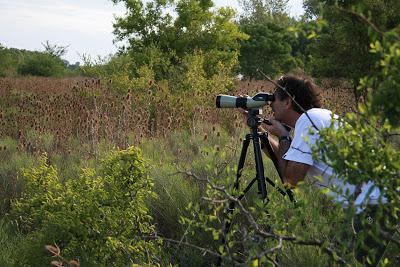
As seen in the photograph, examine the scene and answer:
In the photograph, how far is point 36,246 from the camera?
3289 millimetres

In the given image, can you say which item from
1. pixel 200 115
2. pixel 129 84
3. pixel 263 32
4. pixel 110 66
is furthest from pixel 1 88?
pixel 263 32

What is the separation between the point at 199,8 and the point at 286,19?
104ft

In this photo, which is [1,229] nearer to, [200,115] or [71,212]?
[71,212]

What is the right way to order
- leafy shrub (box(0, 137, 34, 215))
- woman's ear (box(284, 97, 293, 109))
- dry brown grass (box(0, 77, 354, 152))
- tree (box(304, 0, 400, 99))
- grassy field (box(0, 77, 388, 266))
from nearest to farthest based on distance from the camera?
grassy field (box(0, 77, 388, 266)) → woman's ear (box(284, 97, 293, 109)) → leafy shrub (box(0, 137, 34, 215)) → dry brown grass (box(0, 77, 354, 152)) → tree (box(304, 0, 400, 99))

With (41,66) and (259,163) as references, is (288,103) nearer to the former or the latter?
(259,163)

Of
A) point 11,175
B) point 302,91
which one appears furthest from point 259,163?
point 11,175

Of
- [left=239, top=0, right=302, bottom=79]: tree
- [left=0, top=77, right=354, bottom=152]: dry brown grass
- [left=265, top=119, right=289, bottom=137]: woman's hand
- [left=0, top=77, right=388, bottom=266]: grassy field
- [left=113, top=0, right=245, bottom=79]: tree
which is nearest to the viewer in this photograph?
[left=0, top=77, right=388, bottom=266]: grassy field

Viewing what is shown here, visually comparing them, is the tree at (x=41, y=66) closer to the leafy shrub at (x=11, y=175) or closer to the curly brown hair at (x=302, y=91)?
the leafy shrub at (x=11, y=175)

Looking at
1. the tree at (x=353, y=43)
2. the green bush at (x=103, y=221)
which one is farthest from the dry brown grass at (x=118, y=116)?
the green bush at (x=103, y=221)

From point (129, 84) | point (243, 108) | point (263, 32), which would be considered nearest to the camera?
point (243, 108)

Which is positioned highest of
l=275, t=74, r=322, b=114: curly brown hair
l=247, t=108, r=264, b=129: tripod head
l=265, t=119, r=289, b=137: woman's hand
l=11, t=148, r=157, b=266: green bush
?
l=275, t=74, r=322, b=114: curly brown hair

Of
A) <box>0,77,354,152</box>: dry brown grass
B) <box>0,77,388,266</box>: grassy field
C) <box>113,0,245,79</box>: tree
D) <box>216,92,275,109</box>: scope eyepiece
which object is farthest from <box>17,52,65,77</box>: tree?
<box>216,92,275,109</box>: scope eyepiece

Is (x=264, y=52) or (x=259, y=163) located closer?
(x=259, y=163)

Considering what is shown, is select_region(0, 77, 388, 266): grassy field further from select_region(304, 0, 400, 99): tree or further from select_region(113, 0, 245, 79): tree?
select_region(113, 0, 245, 79): tree
